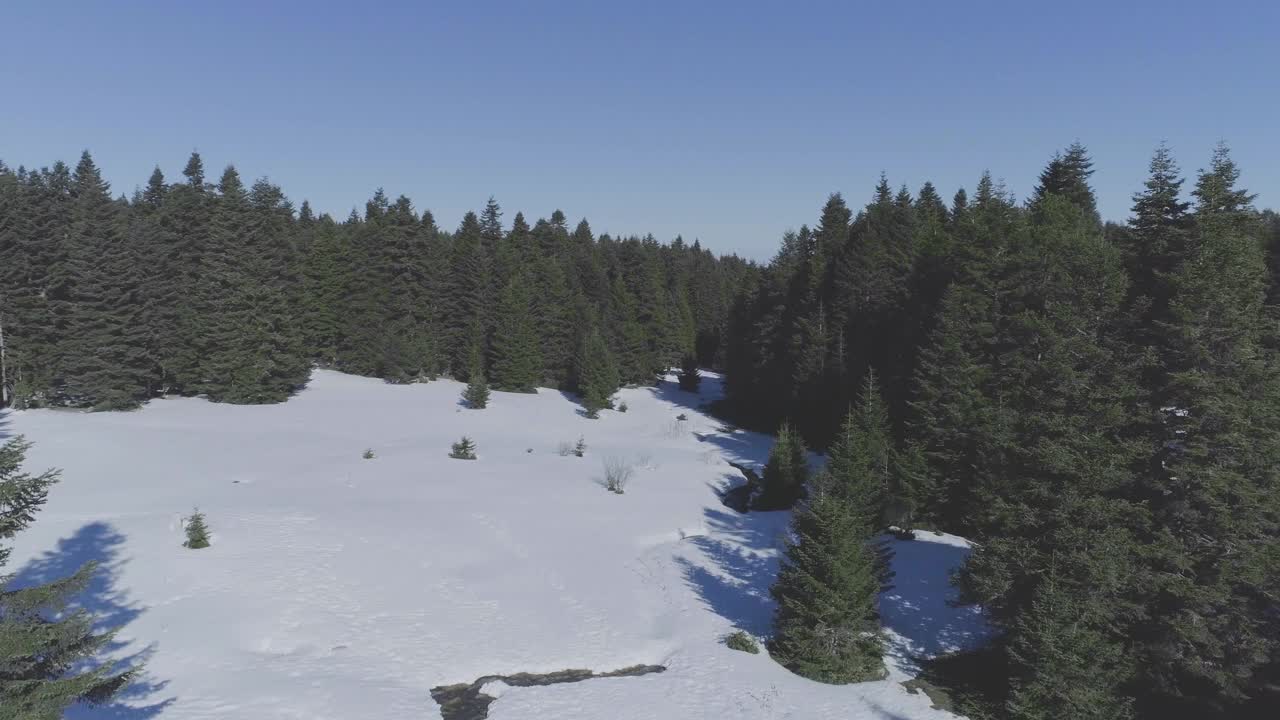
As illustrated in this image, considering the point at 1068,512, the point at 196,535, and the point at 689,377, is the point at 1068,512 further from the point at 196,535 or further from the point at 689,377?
the point at 689,377

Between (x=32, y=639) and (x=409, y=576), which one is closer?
(x=32, y=639)

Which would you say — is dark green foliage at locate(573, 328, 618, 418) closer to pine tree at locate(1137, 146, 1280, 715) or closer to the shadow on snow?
the shadow on snow

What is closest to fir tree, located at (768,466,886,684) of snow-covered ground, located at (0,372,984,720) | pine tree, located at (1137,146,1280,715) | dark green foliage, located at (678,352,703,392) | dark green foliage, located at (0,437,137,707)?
snow-covered ground, located at (0,372,984,720)

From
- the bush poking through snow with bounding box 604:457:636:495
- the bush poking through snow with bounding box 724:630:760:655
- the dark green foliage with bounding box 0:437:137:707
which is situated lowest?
the bush poking through snow with bounding box 724:630:760:655

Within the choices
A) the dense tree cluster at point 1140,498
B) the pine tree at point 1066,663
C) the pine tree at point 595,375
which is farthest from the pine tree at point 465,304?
the pine tree at point 1066,663

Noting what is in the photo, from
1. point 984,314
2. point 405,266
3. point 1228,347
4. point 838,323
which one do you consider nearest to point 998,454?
point 1228,347

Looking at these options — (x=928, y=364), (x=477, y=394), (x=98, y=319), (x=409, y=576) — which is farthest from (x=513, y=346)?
(x=409, y=576)

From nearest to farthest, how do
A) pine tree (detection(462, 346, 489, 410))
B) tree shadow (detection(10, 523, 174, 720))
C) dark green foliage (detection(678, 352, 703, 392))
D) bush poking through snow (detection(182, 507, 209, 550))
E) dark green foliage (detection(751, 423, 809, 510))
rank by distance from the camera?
tree shadow (detection(10, 523, 174, 720)) < bush poking through snow (detection(182, 507, 209, 550)) < dark green foliage (detection(751, 423, 809, 510)) < pine tree (detection(462, 346, 489, 410)) < dark green foliage (detection(678, 352, 703, 392))
